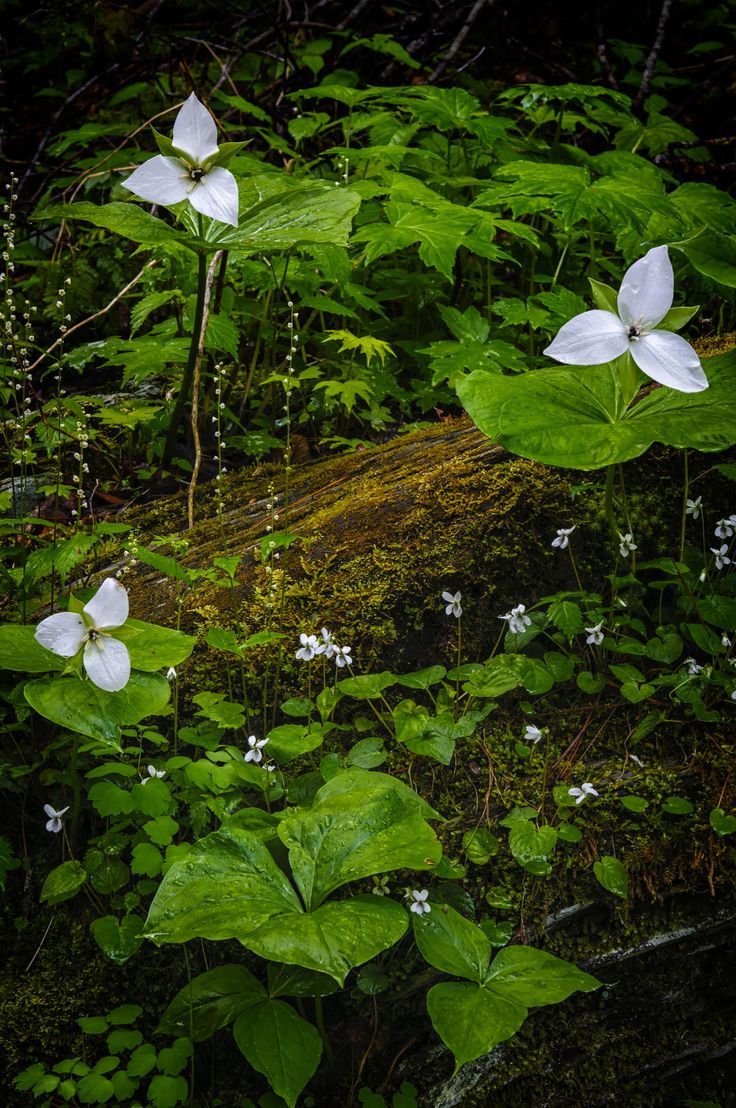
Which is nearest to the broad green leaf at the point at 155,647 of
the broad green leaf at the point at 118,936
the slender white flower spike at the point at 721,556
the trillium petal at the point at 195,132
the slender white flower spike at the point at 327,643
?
the slender white flower spike at the point at 327,643

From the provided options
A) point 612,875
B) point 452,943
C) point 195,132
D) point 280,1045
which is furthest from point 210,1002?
point 195,132

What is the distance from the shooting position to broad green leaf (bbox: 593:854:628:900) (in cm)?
183

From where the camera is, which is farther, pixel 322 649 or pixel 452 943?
pixel 322 649

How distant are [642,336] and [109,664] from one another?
4.45 ft

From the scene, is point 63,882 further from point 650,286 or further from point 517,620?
point 650,286

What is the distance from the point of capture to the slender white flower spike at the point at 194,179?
2.01 metres

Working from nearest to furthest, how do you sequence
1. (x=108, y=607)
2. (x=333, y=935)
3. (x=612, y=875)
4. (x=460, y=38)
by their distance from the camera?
(x=333, y=935) < (x=108, y=607) < (x=612, y=875) < (x=460, y=38)

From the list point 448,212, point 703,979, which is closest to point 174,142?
point 448,212

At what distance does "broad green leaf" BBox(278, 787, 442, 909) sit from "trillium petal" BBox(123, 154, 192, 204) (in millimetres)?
1576

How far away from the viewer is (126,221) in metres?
2.44

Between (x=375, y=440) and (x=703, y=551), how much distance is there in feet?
5.36

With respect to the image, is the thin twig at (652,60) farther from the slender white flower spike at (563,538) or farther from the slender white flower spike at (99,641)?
the slender white flower spike at (99,641)

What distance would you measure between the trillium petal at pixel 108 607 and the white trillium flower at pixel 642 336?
1.04 metres

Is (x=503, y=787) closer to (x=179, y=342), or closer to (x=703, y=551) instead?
(x=703, y=551)
